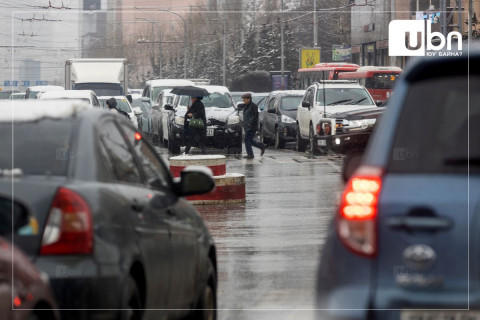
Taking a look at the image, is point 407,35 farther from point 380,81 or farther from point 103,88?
point 103,88

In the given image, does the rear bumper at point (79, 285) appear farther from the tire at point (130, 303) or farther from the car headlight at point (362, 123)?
the car headlight at point (362, 123)

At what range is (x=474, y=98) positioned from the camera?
4.76m

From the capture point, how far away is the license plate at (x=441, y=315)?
430cm

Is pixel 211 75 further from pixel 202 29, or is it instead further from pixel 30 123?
pixel 30 123

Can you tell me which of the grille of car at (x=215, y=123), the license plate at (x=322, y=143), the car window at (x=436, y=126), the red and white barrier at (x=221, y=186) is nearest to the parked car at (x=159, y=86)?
the grille of car at (x=215, y=123)

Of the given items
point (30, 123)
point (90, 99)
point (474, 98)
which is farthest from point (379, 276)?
point (90, 99)

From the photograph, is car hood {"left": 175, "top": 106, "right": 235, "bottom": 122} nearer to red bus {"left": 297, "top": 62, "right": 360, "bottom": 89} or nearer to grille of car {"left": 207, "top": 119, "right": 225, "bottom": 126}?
grille of car {"left": 207, "top": 119, "right": 225, "bottom": 126}

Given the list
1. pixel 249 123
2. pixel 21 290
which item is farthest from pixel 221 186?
pixel 21 290

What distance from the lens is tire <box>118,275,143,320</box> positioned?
5.33 m

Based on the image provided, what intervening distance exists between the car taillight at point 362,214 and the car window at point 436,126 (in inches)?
3.7

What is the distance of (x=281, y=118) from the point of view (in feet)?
121

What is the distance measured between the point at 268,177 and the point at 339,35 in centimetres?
8039

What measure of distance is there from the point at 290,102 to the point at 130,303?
32067 mm

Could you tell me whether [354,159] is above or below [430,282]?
above
